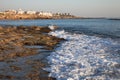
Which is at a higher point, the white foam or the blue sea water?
the white foam

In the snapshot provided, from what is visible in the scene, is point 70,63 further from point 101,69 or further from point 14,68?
point 14,68

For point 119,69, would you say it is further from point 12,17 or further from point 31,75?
point 12,17

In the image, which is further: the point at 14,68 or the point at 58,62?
the point at 58,62

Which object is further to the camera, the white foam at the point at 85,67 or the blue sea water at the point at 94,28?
the blue sea water at the point at 94,28

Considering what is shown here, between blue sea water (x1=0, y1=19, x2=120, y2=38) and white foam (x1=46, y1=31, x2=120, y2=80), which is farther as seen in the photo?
blue sea water (x1=0, y1=19, x2=120, y2=38)

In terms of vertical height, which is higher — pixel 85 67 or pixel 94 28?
pixel 85 67

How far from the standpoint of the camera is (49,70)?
11.3 m

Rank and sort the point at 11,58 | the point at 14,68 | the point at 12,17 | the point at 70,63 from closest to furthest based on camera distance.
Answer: the point at 14,68 → the point at 70,63 → the point at 11,58 → the point at 12,17

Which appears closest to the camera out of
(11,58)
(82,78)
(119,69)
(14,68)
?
(82,78)

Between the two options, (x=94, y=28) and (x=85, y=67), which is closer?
(x=85, y=67)

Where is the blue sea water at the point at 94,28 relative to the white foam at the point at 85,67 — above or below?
below

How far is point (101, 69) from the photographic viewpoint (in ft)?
36.9

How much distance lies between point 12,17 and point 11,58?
17765 centimetres

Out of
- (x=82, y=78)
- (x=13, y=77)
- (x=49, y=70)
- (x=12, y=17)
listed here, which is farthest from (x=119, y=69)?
(x=12, y=17)
